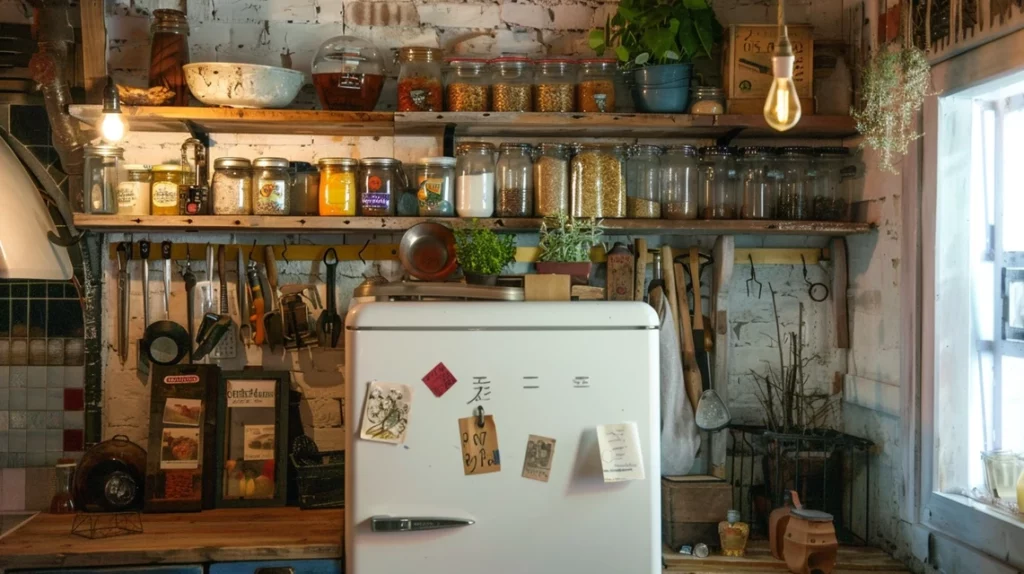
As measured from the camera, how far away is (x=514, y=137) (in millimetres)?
3236

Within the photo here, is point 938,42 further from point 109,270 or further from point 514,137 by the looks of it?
point 109,270

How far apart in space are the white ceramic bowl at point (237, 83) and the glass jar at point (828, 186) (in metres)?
1.70

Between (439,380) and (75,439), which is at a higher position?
(439,380)

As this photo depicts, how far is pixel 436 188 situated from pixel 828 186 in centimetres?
128

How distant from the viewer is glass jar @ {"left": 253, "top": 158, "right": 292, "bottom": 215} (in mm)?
2938

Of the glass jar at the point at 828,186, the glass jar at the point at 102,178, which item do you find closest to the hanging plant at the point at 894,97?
the glass jar at the point at 828,186

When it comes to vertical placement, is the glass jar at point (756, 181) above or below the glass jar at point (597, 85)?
below

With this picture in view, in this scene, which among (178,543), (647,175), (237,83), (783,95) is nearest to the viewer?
(783,95)

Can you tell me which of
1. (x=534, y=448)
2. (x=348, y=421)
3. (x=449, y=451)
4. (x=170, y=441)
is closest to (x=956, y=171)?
(x=534, y=448)

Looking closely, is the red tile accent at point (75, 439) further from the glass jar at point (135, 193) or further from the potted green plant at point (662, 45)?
the potted green plant at point (662, 45)

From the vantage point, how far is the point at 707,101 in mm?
3035

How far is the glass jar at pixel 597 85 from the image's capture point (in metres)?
3.02

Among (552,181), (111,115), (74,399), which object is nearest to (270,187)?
(111,115)

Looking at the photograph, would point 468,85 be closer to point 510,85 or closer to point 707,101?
point 510,85
